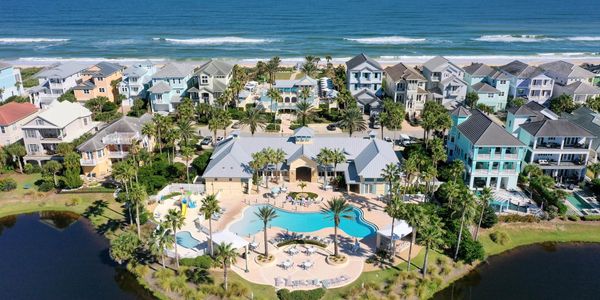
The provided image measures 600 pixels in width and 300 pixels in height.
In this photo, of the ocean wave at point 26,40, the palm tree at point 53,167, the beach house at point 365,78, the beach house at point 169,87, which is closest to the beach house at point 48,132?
the palm tree at point 53,167

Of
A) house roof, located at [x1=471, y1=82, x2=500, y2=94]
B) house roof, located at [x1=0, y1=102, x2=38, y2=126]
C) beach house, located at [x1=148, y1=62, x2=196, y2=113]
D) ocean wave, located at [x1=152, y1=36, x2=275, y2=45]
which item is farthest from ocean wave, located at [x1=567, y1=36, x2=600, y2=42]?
house roof, located at [x1=0, y1=102, x2=38, y2=126]

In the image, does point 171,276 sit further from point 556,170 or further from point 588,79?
point 588,79

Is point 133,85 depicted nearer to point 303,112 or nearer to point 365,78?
point 303,112

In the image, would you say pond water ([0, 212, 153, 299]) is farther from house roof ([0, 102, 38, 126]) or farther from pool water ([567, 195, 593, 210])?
pool water ([567, 195, 593, 210])

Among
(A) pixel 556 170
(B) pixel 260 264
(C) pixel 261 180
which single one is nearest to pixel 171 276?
(B) pixel 260 264

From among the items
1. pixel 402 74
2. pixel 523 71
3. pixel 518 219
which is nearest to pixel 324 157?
pixel 518 219

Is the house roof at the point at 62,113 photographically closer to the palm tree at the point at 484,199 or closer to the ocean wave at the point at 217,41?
the palm tree at the point at 484,199
